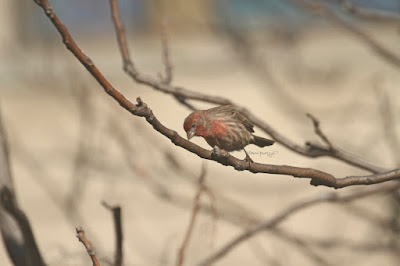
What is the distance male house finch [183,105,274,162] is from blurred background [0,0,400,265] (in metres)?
2.95

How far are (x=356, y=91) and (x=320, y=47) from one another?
67cm

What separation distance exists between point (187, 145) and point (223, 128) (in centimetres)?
A: 64

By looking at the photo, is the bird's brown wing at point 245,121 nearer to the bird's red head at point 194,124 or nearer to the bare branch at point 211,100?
the bare branch at point 211,100

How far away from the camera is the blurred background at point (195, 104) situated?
636cm

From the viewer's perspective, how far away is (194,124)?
8.32ft

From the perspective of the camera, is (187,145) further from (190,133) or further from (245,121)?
(245,121)

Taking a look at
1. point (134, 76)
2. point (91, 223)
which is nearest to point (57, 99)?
point (91, 223)

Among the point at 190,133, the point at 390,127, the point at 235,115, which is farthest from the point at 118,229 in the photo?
the point at 390,127

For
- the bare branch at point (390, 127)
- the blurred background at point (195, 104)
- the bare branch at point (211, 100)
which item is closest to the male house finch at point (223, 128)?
the bare branch at point (211, 100)

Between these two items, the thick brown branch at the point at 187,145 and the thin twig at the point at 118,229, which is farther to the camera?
the thin twig at the point at 118,229

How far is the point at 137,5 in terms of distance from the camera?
7.77 m

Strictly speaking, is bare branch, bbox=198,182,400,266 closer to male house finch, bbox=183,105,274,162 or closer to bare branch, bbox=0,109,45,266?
male house finch, bbox=183,105,274,162

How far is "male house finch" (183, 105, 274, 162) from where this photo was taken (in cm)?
255

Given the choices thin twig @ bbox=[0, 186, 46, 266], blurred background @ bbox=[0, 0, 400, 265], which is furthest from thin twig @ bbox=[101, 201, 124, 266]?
blurred background @ bbox=[0, 0, 400, 265]
